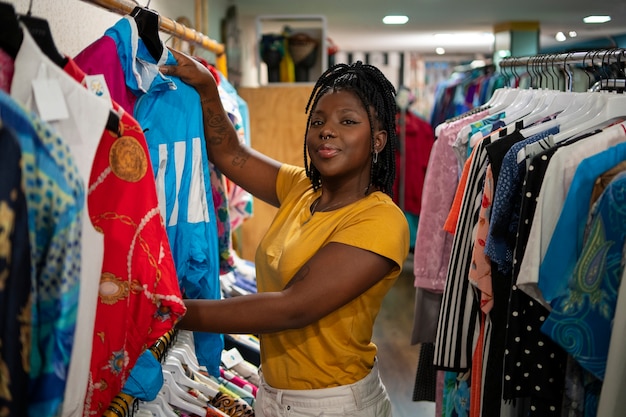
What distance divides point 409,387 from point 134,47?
2866 mm

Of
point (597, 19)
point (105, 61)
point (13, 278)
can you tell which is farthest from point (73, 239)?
point (597, 19)

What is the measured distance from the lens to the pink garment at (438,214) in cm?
251

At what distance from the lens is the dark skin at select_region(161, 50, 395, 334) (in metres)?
1.49

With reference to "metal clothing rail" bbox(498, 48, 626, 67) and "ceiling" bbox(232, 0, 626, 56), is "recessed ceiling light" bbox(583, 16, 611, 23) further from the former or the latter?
"metal clothing rail" bbox(498, 48, 626, 67)

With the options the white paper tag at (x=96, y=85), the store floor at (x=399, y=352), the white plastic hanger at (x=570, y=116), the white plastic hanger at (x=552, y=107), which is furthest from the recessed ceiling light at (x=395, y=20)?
the white paper tag at (x=96, y=85)

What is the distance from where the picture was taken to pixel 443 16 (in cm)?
644

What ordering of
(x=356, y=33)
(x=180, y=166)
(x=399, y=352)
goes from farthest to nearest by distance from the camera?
(x=356, y=33), (x=399, y=352), (x=180, y=166)

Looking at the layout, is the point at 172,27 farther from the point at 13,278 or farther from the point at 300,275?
the point at 13,278

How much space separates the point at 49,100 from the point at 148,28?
597mm

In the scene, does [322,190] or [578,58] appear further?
[578,58]

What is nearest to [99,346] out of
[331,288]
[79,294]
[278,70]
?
[79,294]

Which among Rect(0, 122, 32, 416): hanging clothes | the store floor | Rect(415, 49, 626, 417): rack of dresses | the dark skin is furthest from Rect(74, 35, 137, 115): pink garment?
the store floor

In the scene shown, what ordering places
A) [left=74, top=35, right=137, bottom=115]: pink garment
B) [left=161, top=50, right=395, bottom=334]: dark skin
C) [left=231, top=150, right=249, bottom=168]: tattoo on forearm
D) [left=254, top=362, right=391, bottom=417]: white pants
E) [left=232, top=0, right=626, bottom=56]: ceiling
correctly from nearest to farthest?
[left=74, top=35, right=137, bottom=115]: pink garment → [left=161, top=50, right=395, bottom=334]: dark skin → [left=254, top=362, right=391, bottom=417]: white pants → [left=231, top=150, right=249, bottom=168]: tattoo on forearm → [left=232, top=0, right=626, bottom=56]: ceiling

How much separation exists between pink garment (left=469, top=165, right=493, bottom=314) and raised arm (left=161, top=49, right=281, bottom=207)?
60 centimetres
